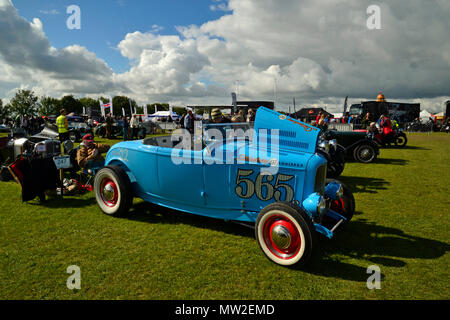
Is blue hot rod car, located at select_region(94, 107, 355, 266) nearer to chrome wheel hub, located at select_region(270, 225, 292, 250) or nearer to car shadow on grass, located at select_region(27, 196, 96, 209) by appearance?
chrome wheel hub, located at select_region(270, 225, 292, 250)

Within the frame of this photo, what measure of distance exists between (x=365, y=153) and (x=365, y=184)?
3.49m

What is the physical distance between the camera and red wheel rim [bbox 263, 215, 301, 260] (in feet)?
9.12

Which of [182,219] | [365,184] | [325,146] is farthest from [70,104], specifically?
[325,146]

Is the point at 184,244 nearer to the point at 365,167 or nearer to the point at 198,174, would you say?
the point at 198,174

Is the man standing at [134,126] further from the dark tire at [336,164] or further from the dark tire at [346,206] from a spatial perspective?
the dark tire at [346,206]

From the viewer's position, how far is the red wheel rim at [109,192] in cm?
415

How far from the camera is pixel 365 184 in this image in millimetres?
6340

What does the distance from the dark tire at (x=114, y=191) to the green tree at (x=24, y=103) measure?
77.2 metres

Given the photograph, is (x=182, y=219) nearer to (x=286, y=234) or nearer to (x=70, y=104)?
(x=286, y=234)

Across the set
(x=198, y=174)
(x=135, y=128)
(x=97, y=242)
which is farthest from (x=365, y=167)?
(x=135, y=128)

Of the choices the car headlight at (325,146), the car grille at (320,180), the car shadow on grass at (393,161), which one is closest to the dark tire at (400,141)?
the car shadow on grass at (393,161)

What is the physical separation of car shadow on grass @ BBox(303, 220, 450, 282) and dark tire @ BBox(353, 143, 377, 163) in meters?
6.13
